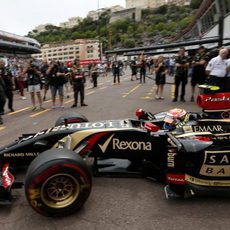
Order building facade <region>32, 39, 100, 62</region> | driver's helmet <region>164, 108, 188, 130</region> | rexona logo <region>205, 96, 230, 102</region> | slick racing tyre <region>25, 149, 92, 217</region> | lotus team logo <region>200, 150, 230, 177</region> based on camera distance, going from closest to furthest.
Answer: slick racing tyre <region>25, 149, 92, 217</region> < lotus team logo <region>200, 150, 230, 177</region> < driver's helmet <region>164, 108, 188, 130</region> < rexona logo <region>205, 96, 230, 102</region> < building facade <region>32, 39, 100, 62</region>

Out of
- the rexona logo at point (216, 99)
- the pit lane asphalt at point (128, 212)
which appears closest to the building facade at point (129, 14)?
the rexona logo at point (216, 99)

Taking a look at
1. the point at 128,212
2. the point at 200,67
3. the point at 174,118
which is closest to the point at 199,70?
the point at 200,67

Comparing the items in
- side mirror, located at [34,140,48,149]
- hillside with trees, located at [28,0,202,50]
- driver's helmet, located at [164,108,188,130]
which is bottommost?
side mirror, located at [34,140,48,149]

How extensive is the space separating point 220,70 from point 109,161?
14.4 feet

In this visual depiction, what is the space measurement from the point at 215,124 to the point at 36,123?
4.69 meters

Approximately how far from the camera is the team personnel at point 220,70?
6486mm

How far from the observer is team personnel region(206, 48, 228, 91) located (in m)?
6.49

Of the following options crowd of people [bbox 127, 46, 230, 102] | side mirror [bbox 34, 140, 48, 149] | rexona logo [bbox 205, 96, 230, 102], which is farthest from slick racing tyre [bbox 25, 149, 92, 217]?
crowd of people [bbox 127, 46, 230, 102]

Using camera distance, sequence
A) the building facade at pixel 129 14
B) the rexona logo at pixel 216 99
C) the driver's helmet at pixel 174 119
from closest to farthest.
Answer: the driver's helmet at pixel 174 119, the rexona logo at pixel 216 99, the building facade at pixel 129 14

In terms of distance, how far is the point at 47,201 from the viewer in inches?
99.3

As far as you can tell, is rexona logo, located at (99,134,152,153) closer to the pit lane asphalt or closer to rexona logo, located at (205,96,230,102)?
the pit lane asphalt

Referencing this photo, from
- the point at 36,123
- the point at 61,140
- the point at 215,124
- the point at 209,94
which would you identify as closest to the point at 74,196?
the point at 61,140

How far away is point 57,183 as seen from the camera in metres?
2.57

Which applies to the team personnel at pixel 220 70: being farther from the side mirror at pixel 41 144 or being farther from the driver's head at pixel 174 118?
the side mirror at pixel 41 144
